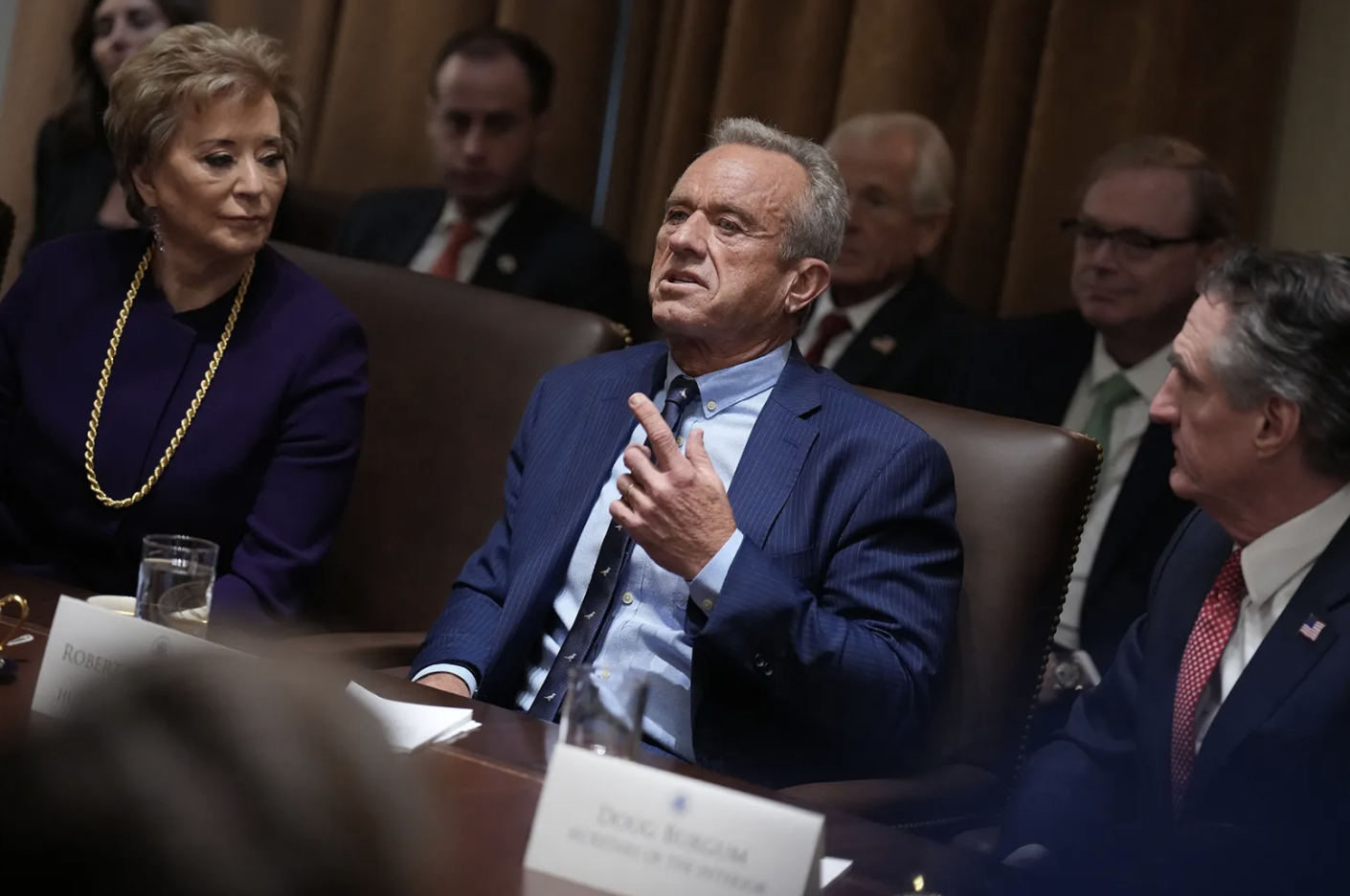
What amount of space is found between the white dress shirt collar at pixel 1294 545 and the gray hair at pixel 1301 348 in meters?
0.05

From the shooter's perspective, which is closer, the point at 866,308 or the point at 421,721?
the point at 421,721

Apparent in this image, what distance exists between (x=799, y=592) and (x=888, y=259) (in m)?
1.50

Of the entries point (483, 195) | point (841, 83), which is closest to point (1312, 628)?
point (841, 83)

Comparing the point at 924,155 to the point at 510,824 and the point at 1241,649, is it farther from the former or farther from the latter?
the point at 510,824

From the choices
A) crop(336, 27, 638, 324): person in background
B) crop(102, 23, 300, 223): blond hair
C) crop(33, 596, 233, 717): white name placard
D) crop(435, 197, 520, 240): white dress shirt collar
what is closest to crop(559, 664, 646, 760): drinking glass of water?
crop(33, 596, 233, 717): white name placard

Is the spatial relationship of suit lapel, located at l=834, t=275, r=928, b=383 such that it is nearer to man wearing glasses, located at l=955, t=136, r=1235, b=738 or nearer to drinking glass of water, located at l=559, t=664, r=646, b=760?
man wearing glasses, located at l=955, t=136, r=1235, b=738

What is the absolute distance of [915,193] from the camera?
3232mm

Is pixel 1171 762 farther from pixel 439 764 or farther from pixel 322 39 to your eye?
pixel 322 39

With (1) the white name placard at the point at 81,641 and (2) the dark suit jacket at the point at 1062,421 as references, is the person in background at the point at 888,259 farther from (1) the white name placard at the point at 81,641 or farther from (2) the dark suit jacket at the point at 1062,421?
(1) the white name placard at the point at 81,641

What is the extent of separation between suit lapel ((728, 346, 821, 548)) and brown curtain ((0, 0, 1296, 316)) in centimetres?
125

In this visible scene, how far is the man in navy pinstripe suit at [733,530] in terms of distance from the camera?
76.4 inches

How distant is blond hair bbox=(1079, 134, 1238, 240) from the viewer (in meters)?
2.98

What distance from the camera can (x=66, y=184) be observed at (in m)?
3.61

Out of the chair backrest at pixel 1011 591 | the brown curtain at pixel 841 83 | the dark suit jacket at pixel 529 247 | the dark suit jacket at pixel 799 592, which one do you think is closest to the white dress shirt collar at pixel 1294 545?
the chair backrest at pixel 1011 591
